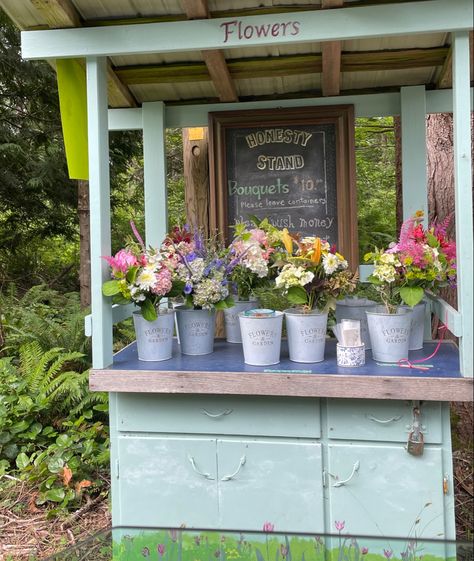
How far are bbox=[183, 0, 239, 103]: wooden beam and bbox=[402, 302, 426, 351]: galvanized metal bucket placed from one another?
1.45 meters

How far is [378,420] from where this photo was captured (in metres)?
1.96

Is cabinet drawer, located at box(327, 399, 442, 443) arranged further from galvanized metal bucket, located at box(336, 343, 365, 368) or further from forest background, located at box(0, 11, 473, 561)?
forest background, located at box(0, 11, 473, 561)

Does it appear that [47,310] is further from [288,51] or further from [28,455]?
[288,51]

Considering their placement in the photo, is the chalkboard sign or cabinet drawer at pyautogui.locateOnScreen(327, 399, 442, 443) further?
the chalkboard sign

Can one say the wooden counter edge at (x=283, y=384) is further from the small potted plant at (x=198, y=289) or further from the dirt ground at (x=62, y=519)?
the dirt ground at (x=62, y=519)

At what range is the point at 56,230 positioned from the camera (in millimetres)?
6715

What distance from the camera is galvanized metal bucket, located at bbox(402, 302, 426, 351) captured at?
2.29 metres

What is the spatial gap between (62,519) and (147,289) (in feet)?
5.66

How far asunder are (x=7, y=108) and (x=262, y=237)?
199 inches

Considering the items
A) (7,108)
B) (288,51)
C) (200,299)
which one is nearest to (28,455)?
(200,299)

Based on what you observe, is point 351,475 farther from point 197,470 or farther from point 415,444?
point 197,470

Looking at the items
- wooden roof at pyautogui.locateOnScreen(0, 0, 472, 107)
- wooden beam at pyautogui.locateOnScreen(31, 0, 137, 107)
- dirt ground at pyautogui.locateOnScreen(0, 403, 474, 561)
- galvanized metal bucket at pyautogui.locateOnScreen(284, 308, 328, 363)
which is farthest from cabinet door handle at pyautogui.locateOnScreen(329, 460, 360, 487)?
wooden beam at pyautogui.locateOnScreen(31, 0, 137, 107)

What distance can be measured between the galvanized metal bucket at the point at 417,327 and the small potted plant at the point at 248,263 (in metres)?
0.65

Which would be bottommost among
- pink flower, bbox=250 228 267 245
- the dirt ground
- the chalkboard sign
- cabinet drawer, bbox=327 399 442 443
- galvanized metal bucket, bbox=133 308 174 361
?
the dirt ground
